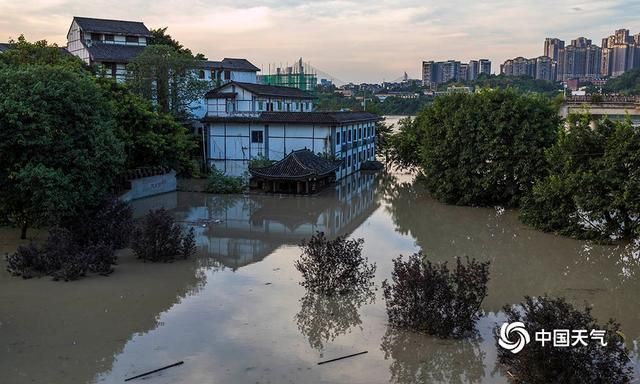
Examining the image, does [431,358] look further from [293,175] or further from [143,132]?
[293,175]

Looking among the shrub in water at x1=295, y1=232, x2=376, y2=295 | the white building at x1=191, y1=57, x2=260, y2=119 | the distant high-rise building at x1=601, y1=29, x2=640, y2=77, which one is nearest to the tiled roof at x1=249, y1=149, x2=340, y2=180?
the white building at x1=191, y1=57, x2=260, y2=119

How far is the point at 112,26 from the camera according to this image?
4266 centimetres

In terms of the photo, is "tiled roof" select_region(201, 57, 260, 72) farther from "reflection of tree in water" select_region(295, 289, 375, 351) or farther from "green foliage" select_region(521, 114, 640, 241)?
"reflection of tree in water" select_region(295, 289, 375, 351)

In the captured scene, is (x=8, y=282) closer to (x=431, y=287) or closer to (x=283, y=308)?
(x=283, y=308)

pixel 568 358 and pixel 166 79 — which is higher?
pixel 166 79

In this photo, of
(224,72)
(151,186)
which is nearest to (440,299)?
(151,186)

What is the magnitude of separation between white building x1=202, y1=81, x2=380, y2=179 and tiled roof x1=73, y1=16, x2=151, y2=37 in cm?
1145

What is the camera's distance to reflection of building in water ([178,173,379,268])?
17.5 metres

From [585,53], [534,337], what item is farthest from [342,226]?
[585,53]

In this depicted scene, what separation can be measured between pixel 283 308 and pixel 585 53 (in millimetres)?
138688

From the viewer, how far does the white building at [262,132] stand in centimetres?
3164

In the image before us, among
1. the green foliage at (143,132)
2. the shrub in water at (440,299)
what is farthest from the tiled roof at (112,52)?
the shrub in water at (440,299)

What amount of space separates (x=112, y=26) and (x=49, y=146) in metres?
30.7

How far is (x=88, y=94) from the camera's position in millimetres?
16672
